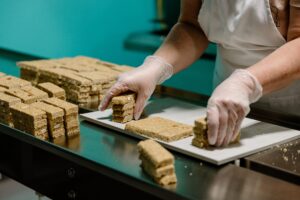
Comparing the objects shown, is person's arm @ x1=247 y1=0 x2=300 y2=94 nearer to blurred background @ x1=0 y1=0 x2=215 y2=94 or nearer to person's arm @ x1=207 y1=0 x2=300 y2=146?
person's arm @ x1=207 y1=0 x2=300 y2=146

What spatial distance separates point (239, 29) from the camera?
207 cm

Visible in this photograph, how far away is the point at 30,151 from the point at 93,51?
2.74 meters

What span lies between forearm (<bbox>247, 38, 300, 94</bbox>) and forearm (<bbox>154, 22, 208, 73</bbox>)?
51cm

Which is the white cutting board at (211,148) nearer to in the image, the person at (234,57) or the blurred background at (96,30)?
the person at (234,57)

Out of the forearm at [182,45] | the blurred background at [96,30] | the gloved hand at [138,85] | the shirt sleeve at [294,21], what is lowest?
the blurred background at [96,30]

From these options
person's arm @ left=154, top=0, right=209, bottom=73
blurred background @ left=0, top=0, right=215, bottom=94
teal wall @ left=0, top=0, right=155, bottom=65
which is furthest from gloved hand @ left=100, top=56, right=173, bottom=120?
teal wall @ left=0, top=0, right=155, bottom=65

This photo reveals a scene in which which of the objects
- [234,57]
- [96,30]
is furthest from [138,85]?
[96,30]

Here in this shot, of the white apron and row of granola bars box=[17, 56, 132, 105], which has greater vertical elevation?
the white apron

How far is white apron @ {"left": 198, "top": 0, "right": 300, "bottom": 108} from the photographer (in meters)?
2.00

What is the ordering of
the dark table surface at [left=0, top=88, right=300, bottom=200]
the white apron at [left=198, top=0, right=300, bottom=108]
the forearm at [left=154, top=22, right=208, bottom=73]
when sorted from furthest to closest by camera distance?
1. the forearm at [left=154, top=22, right=208, bottom=73]
2. the white apron at [left=198, top=0, right=300, bottom=108]
3. the dark table surface at [left=0, top=88, right=300, bottom=200]

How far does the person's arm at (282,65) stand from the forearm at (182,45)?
0.51 metres

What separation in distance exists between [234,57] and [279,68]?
0.45 m

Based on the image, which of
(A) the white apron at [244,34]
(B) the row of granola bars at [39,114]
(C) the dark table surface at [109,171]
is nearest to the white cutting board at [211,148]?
(C) the dark table surface at [109,171]

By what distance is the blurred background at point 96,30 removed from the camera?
12.9 feet
